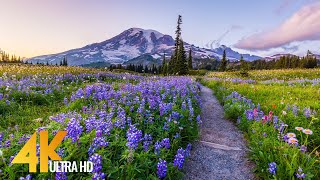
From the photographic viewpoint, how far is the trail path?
5.95 metres

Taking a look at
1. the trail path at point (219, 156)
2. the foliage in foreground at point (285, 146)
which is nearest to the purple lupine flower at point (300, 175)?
the foliage in foreground at point (285, 146)

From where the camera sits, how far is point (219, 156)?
22.8 feet

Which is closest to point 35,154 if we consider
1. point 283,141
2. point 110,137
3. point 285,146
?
point 110,137

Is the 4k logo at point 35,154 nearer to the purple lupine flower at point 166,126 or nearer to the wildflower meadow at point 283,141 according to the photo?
the purple lupine flower at point 166,126

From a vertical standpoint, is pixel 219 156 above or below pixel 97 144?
below

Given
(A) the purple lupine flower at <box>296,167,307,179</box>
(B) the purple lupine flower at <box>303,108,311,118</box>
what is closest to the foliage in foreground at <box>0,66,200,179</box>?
(A) the purple lupine flower at <box>296,167,307,179</box>

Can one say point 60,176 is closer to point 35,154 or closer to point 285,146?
point 35,154

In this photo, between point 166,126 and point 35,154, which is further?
point 166,126

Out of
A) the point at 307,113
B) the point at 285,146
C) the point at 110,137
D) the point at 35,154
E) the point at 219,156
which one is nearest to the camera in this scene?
the point at 35,154

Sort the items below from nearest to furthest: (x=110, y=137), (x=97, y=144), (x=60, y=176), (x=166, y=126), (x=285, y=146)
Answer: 1. (x=60, y=176)
2. (x=97, y=144)
3. (x=110, y=137)
4. (x=285, y=146)
5. (x=166, y=126)

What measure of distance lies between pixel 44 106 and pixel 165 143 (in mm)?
6579

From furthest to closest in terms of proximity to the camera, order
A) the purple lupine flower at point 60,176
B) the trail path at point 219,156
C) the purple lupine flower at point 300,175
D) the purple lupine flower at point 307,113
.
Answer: the purple lupine flower at point 307,113
the trail path at point 219,156
the purple lupine flower at point 300,175
the purple lupine flower at point 60,176

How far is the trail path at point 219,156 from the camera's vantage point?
5.95 meters

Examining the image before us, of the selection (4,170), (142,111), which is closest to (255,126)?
(142,111)
